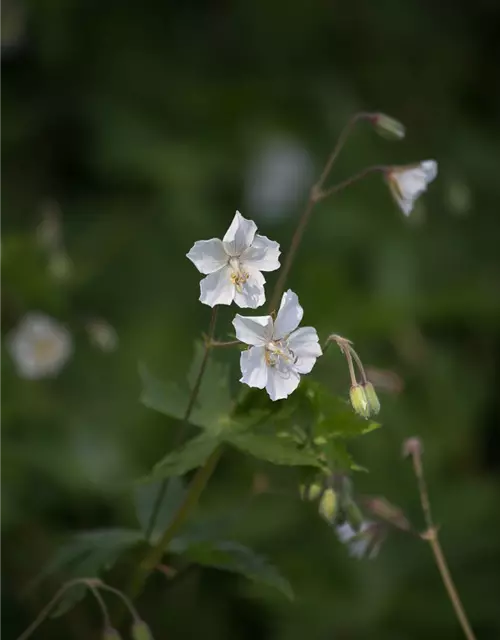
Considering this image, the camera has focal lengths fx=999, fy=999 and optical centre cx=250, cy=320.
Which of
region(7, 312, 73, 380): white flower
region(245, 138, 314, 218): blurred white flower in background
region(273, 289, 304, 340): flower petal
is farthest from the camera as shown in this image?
region(245, 138, 314, 218): blurred white flower in background

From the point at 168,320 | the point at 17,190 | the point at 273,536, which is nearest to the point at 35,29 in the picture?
the point at 17,190

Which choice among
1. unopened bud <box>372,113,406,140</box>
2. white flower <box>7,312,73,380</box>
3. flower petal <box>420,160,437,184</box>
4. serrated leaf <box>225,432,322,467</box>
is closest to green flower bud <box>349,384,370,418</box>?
serrated leaf <box>225,432,322,467</box>

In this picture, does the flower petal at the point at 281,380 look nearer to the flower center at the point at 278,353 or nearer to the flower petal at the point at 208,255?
the flower center at the point at 278,353

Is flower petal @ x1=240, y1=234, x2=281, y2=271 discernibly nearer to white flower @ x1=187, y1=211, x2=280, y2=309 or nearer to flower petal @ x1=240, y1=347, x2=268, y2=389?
white flower @ x1=187, y1=211, x2=280, y2=309

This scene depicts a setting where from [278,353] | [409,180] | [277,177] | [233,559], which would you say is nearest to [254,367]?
[278,353]

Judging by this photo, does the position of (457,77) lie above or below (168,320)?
above

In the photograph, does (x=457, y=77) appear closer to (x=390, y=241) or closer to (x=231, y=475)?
(x=390, y=241)

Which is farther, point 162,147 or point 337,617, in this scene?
point 162,147
